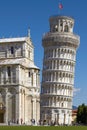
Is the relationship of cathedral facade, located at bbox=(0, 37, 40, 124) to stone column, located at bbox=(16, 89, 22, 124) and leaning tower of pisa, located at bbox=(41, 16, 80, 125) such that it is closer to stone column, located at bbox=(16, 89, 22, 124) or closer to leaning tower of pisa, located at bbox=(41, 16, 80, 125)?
stone column, located at bbox=(16, 89, 22, 124)

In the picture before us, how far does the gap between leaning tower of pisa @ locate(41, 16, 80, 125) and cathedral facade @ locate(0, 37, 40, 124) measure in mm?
31969

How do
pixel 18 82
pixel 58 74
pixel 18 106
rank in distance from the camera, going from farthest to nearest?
pixel 58 74, pixel 18 82, pixel 18 106

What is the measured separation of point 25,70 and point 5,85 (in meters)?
4.85

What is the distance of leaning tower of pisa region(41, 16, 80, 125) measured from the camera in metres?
110

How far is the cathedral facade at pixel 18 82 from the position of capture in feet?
233

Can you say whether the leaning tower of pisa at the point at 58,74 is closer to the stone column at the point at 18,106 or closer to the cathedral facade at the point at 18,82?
the cathedral facade at the point at 18,82

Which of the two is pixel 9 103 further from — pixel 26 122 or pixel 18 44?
pixel 18 44

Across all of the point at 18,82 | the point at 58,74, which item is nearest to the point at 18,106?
the point at 18,82

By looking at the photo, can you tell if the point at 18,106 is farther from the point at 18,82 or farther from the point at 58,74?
the point at 58,74

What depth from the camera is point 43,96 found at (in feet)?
369

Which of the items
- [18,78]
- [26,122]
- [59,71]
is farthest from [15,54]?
[59,71]

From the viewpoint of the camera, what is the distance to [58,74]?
112312 millimetres

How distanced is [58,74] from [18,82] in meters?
41.5

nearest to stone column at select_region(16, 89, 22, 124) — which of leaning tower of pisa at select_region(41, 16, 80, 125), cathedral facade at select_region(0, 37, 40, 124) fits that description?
cathedral facade at select_region(0, 37, 40, 124)
